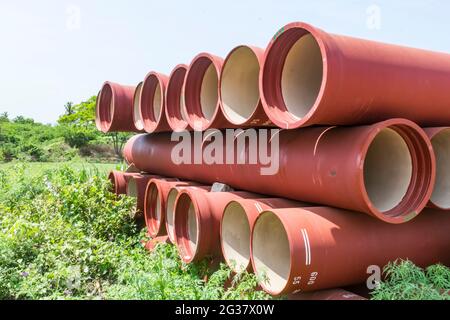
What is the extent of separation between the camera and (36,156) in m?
25.1

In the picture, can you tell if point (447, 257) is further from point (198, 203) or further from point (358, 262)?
point (198, 203)

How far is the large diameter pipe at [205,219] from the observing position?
367 cm

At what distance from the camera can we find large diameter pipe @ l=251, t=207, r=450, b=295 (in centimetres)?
264

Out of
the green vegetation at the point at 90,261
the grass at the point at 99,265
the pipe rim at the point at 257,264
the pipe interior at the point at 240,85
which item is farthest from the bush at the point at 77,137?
the pipe rim at the point at 257,264

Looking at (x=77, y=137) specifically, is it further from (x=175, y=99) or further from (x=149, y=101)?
(x=175, y=99)

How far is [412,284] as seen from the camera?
2490 mm

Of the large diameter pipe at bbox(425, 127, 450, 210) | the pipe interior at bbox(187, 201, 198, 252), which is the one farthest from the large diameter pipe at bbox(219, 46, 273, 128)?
the large diameter pipe at bbox(425, 127, 450, 210)

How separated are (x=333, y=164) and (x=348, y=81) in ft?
1.87

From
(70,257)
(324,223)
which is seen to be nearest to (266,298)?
(324,223)

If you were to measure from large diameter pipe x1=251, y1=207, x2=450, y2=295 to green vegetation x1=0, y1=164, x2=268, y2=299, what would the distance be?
10.6 inches

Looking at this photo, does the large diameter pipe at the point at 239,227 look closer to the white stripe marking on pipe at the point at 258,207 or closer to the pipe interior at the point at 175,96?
the white stripe marking on pipe at the point at 258,207

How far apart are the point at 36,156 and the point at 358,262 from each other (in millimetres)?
25788

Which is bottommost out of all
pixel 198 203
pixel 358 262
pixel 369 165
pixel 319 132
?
pixel 358 262

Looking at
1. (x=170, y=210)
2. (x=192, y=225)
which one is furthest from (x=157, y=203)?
(x=192, y=225)
